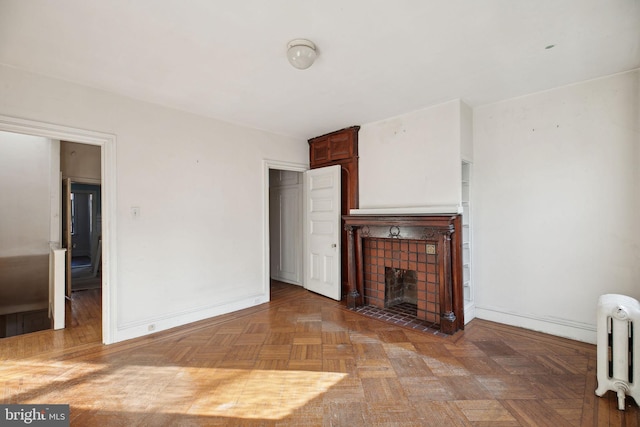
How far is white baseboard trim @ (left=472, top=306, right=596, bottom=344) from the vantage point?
107 inches

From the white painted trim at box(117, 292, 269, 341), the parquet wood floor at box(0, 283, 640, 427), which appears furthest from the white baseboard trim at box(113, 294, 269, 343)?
the parquet wood floor at box(0, 283, 640, 427)

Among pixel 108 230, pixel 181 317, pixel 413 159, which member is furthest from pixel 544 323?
pixel 108 230

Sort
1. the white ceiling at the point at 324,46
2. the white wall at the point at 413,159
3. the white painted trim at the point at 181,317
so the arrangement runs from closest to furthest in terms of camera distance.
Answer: the white ceiling at the point at 324,46 → the white painted trim at the point at 181,317 → the white wall at the point at 413,159

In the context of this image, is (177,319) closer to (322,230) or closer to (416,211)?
(322,230)

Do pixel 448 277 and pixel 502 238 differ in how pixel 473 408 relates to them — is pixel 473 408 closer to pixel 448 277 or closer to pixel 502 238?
pixel 448 277

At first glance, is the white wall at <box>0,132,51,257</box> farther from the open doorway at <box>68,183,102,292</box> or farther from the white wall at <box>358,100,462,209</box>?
the white wall at <box>358,100,462,209</box>

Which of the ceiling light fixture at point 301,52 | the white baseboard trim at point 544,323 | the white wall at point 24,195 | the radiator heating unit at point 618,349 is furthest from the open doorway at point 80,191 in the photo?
the radiator heating unit at point 618,349

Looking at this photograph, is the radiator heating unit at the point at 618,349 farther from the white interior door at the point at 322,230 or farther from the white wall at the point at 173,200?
the white wall at the point at 173,200

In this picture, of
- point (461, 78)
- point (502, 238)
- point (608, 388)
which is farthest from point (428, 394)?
point (461, 78)

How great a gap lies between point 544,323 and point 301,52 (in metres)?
3.53

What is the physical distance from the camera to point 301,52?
6.74 feet

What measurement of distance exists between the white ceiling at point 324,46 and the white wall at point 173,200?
25cm

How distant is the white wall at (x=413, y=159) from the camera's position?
10.4 ft

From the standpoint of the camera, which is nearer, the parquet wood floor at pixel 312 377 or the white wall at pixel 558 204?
the parquet wood floor at pixel 312 377
